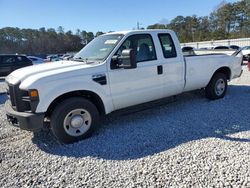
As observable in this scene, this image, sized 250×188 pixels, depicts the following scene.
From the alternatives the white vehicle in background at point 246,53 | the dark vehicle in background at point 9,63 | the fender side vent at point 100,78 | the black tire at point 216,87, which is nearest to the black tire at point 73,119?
the fender side vent at point 100,78

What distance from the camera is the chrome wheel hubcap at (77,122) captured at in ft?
15.2

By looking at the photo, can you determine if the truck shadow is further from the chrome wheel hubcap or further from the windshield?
the windshield

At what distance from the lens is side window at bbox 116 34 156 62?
5375 millimetres

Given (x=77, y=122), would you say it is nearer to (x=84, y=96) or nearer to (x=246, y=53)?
(x=84, y=96)

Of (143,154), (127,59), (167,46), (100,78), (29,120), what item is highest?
(167,46)

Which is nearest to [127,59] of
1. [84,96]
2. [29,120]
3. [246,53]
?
[84,96]

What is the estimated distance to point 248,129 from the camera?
15.9 feet

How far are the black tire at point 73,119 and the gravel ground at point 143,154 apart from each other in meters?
0.18

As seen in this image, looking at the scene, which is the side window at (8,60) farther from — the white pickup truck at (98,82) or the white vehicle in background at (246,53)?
the white vehicle in background at (246,53)

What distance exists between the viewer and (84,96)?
4887 mm

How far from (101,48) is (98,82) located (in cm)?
95

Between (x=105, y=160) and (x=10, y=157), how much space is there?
1.63 m

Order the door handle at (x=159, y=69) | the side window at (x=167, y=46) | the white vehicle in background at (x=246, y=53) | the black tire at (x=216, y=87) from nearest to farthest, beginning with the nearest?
1. the door handle at (x=159, y=69)
2. the side window at (x=167, y=46)
3. the black tire at (x=216, y=87)
4. the white vehicle in background at (x=246, y=53)

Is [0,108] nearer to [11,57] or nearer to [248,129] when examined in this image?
[248,129]
